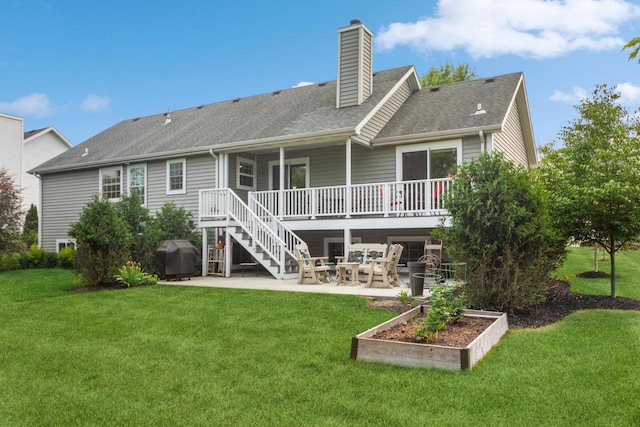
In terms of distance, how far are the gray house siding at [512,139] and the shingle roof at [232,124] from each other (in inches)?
137

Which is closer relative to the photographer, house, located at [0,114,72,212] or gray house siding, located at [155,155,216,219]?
gray house siding, located at [155,155,216,219]

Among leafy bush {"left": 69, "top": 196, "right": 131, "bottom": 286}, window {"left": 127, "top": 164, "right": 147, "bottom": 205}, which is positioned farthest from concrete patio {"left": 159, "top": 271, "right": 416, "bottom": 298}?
window {"left": 127, "top": 164, "right": 147, "bottom": 205}

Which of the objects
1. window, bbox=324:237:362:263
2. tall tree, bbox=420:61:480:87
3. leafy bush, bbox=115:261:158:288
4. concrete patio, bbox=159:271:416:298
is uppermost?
tall tree, bbox=420:61:480:87

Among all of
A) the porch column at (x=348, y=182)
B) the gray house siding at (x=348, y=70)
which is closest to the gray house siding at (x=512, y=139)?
the porch column at (x=348, y=182)

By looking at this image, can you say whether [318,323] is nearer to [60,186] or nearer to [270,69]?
[60,186]

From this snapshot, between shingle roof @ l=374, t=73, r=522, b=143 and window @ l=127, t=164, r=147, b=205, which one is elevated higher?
shingle roof @ l=374, t=73, r=522, b=143

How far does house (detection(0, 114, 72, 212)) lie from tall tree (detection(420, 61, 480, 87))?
24315 mm

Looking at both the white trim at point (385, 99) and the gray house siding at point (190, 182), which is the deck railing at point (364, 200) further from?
the gray house siding at point (190, 182)

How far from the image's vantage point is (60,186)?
1930 cm

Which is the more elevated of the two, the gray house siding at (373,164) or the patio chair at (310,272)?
the gray house siding at (373,164)

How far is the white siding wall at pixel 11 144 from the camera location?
2880cm

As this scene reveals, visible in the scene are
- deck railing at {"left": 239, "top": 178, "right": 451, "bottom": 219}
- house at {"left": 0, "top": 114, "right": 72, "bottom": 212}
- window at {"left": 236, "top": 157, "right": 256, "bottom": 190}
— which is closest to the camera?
deck railing at {"left": 239, "top": 178, "right": 451, "bottom": 219}

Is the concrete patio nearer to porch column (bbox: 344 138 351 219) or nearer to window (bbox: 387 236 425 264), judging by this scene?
window (bbox: 387 236 425 264)

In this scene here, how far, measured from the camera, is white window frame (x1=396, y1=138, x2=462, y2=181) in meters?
12.4
